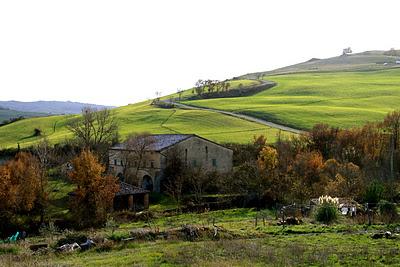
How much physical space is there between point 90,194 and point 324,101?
71650mm

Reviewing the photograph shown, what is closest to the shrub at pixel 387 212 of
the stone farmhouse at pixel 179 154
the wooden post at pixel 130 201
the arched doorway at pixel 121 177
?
the wooden post at pixel 130 201

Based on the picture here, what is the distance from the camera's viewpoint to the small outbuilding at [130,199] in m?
44.6

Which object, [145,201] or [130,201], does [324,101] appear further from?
[130,201]

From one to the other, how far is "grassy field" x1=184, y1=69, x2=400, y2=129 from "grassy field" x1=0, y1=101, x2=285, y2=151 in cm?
729

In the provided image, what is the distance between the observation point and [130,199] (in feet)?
147

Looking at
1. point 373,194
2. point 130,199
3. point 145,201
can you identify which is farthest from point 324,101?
point 373,194

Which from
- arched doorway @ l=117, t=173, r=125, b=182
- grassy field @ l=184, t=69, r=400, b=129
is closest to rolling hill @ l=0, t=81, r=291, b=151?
grassy field @ l=184, t=69, r=400, b=129

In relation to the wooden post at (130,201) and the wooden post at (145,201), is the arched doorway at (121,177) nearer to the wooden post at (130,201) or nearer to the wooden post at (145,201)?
the wooden post at (145,201)

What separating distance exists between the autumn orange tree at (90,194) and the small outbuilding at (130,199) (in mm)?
4096

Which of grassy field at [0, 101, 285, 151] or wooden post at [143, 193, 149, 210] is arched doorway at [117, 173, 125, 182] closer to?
wooden post at [143, 193, 149, 210]

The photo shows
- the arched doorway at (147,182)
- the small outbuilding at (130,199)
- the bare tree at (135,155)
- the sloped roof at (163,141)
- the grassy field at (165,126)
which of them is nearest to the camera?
the small outbuilding at (130,199)

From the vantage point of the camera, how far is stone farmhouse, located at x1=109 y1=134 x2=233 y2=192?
5284 cm

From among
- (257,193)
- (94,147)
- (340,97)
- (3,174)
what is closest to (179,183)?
(257,193)

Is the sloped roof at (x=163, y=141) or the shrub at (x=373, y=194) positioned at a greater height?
the sloped roof at (x=163, y=141)
